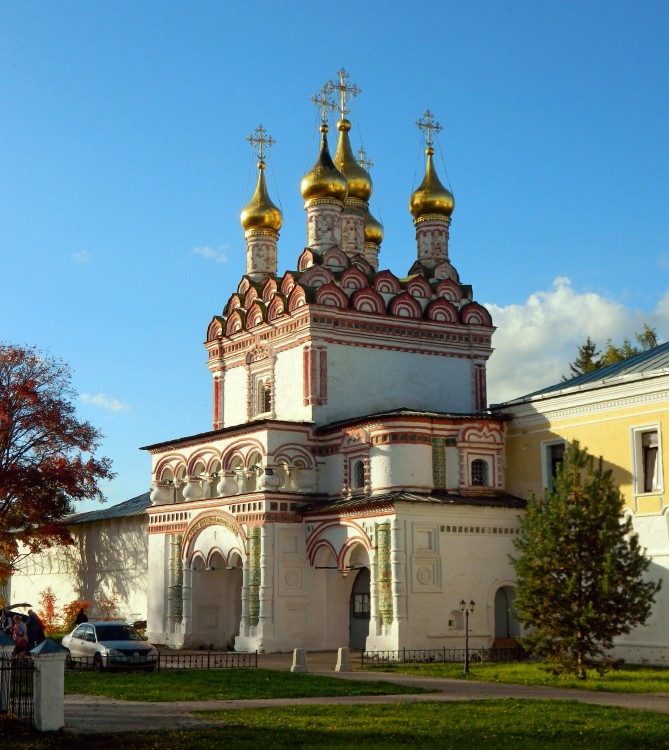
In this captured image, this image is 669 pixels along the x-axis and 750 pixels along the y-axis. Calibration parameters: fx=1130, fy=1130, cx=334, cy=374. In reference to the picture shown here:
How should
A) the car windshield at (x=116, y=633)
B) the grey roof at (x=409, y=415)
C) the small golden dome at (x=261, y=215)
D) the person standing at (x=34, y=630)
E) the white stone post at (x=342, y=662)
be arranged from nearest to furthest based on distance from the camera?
the white stone post at (x=342, y=662), the car windshield at (x=116, y=633), the person standing at (x=34, y=630), the grey roof at (x=409, y=415), the small golden dome at (x=261, y=215)

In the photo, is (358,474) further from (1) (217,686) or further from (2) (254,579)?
(1) (217,686)

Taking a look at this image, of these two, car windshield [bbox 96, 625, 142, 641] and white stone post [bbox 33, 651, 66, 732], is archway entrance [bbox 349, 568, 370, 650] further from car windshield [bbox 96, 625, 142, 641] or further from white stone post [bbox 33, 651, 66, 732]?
white stone post [bbox 33, 651, 66, 732]

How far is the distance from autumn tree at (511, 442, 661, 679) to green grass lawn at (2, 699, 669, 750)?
4.32 m

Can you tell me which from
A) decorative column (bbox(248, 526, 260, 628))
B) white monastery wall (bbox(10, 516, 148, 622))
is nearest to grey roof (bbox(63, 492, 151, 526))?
white monastery wall (bbox(10, 516, 148, 622))

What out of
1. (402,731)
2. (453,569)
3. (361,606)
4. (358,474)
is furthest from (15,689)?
(361,606)

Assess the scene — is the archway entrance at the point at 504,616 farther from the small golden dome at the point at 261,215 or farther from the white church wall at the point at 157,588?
the small golden dome at the point at 261,215

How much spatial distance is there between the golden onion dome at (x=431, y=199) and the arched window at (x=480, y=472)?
8.33 metres

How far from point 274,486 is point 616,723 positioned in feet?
45.3

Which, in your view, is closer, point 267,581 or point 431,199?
point 267,581

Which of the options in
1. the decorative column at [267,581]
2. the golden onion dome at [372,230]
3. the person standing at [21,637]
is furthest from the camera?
the golden onion dome at [372,230]

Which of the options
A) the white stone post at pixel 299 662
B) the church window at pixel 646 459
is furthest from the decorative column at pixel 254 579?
the church window at pixel 646 459

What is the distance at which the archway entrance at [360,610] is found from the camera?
1024 inches

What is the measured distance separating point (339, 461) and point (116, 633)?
702 cm

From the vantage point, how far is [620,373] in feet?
77.4
